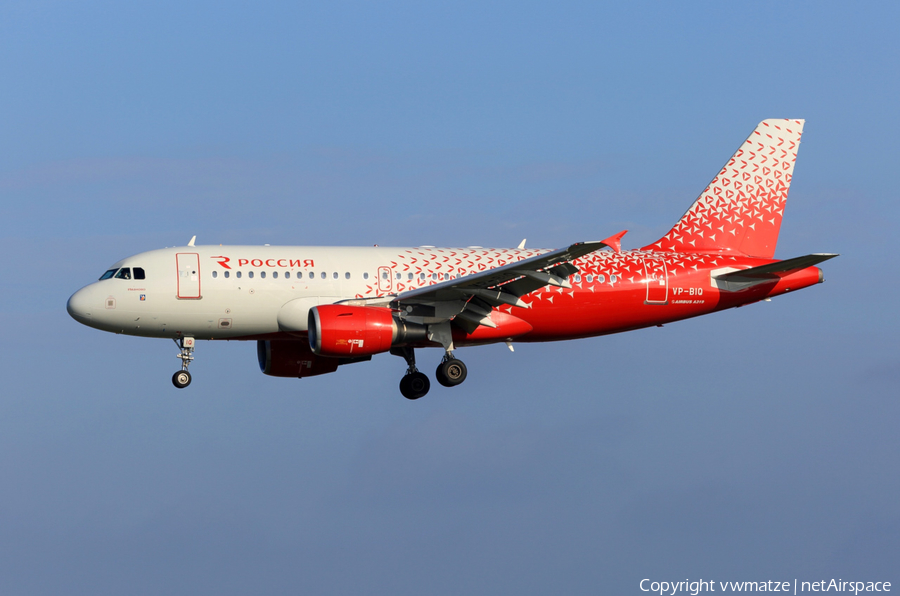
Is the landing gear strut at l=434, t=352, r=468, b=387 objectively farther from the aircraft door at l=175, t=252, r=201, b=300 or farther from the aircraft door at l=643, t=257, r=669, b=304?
the aircraft door at l=175, t=252, r=201, b=300

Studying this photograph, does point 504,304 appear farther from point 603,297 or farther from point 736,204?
point 736,204

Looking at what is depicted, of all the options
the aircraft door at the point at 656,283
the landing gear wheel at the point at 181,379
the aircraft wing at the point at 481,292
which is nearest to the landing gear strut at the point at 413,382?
the aircraft wing at the point at 481,292

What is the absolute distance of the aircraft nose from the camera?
115 ft

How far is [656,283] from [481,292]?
672cm

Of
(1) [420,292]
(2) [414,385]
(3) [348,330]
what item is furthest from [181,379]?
(1) [420,292]

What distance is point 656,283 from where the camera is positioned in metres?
37.8

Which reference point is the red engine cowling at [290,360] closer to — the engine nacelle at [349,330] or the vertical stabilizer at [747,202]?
the engine nacelle at [349,330]

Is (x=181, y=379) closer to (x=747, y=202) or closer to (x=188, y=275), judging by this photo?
(x=188, y=275)

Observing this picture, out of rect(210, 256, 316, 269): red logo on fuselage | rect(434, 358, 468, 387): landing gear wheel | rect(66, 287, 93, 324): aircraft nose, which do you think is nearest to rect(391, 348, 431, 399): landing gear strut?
rect(434, 358, 468, 387): landing gear wheel

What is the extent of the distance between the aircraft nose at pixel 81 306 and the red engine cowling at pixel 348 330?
7.07 metres

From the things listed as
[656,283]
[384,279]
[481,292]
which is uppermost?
[384,279]

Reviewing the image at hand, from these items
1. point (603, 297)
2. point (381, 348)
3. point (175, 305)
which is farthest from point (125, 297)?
point (603, 297)

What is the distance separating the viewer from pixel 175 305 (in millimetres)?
34906

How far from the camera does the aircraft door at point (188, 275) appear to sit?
34.9 metres
